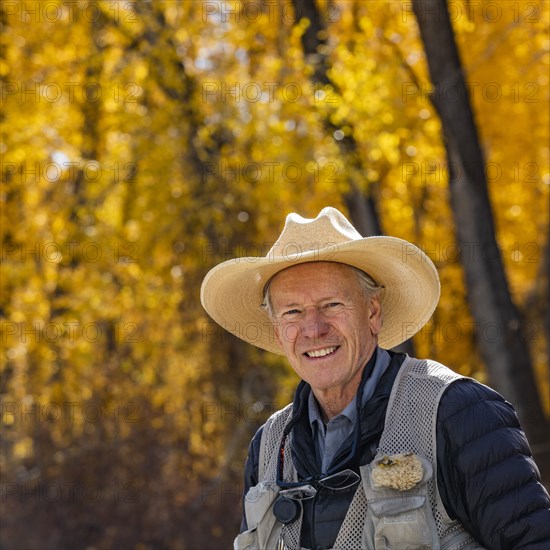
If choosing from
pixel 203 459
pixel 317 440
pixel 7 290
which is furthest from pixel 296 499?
pixel 7 290

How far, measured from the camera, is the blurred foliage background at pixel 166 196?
29.8 ft

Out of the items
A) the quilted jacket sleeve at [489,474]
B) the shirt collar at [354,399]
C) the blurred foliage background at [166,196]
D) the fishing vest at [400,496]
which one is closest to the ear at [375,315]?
the shirt collar at [354,399]

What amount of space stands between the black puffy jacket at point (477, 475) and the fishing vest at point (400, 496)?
0.09 ft

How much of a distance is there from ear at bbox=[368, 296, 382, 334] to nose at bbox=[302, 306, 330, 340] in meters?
0.17

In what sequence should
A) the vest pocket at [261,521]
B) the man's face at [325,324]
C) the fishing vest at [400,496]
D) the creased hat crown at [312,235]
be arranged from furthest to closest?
the creased hat crown at [312,235] < the man's face at [325,324] < the vest pocket at [261,521] < the fishing vest at [400,496]

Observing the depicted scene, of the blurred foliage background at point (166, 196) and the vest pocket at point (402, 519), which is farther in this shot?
the blurred foliage background at point (166, 196)

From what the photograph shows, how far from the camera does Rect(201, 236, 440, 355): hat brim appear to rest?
10.4 feet

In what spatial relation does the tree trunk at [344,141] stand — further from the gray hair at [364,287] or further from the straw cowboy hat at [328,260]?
the gray hair at [364,287]

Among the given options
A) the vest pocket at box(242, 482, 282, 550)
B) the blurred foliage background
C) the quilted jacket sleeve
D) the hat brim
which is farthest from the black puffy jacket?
the blurred foliage background

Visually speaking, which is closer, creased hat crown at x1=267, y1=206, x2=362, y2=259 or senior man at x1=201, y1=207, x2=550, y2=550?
senior man at x1=201, y1=207, x2=550, y2=550

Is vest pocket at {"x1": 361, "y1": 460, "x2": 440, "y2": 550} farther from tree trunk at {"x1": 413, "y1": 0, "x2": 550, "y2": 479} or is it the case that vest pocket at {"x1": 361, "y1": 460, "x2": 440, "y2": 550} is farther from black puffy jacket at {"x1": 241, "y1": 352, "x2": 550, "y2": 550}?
tree trunk at {"x1": 413, "y1": 0, "x2": 550, "y2": 479}

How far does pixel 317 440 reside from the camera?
3.09m

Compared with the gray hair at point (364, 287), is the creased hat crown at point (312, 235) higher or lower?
higher

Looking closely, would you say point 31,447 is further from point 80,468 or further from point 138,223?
point 138,223
